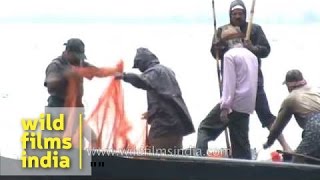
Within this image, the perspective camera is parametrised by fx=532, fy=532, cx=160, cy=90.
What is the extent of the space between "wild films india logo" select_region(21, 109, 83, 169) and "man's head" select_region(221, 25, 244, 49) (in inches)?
39.1

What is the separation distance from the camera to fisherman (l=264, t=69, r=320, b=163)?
323 centimetres

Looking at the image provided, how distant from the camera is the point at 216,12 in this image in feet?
10.6

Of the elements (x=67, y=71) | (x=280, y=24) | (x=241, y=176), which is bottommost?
(x=241, y=176)

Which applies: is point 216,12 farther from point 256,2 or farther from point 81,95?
point 81,95

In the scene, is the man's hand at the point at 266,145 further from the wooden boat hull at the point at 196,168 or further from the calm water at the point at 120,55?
the calm water at the point at 120,55

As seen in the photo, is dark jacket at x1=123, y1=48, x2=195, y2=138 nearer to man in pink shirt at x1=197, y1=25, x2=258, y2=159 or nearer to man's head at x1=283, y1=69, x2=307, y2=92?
man in pink shirt at x1=197, y1=25, x2=258, y2=159

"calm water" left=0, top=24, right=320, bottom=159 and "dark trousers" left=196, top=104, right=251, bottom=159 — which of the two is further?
"dark trousers" left=196, top=104, right=251, bottom=159

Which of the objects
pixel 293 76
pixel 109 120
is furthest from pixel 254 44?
pixel 109 120

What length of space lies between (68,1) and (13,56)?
1.55 feet

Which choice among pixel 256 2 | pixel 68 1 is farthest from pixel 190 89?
pixel 68 1

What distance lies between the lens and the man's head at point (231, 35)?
3229 millimetres

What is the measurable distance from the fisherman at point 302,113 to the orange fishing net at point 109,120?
0.84 metres

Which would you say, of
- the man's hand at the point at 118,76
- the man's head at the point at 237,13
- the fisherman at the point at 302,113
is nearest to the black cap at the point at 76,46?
the man's hand at the point at 118,76

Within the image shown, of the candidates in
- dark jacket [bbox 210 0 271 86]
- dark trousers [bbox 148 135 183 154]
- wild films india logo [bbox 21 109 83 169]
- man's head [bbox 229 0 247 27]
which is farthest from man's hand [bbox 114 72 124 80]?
man's head [bbox 229 0 247 27]
